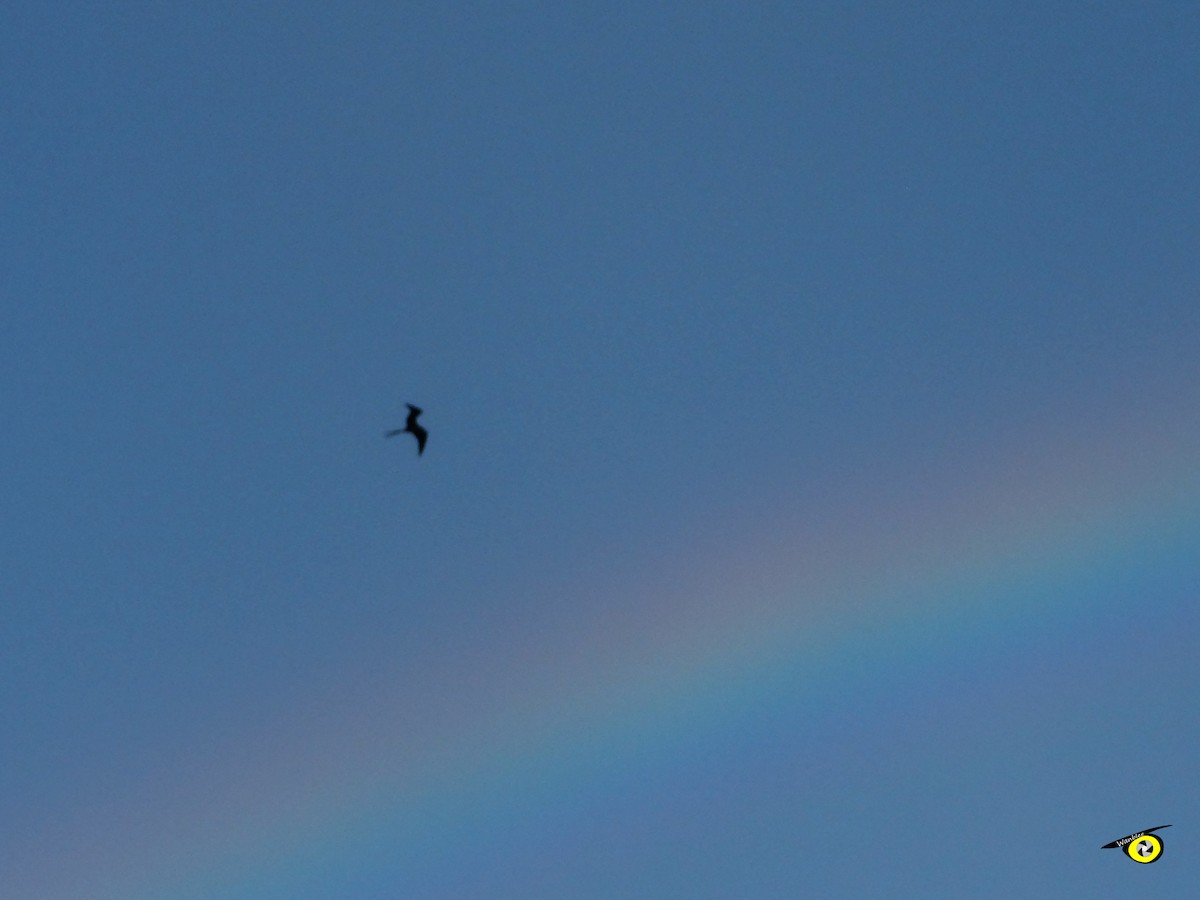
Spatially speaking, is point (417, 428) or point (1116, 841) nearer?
point (1116, 841)

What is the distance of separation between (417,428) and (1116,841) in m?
39.1

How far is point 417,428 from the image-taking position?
76.9m

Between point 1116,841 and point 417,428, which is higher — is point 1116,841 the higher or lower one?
the lower one

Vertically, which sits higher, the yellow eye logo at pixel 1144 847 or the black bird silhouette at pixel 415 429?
the black bird silhouette at pixel 415 429

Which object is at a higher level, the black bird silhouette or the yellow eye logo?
the black bird silhouette

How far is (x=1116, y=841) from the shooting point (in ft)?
229
